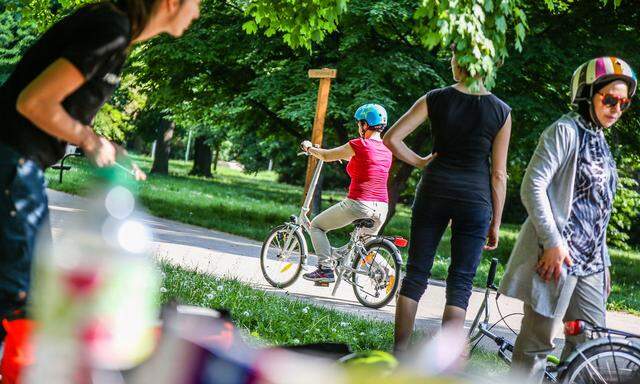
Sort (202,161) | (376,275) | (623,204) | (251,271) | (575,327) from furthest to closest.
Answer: (202,161)
(623,204)
(251,271)
(376,275)
(575,327)

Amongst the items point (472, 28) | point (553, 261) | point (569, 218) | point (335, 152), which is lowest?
point (553, 261)

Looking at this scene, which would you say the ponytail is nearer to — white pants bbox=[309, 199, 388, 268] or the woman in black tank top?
the woman in black tank top

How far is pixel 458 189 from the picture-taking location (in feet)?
14.9

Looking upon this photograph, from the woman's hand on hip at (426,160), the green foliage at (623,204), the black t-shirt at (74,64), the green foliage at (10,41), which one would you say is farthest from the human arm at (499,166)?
the green foliage at (10,41)

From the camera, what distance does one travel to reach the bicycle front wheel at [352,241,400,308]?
8180 millimetres

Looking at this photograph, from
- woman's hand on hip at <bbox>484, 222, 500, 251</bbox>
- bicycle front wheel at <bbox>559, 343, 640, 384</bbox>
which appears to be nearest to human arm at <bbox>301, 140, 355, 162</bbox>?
woman's hand on hip at <bbox>484, 222, 500, 251</bbox>

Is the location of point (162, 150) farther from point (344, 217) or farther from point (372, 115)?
point (372, 115)

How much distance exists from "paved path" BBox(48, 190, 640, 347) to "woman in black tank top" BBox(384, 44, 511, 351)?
227 centimetres

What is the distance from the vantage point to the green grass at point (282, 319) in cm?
597

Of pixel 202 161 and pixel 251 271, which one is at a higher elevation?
pixel 202 161

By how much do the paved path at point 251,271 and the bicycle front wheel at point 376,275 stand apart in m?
0.12

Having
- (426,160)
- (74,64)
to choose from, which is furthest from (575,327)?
(74,64)

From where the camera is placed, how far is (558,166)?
12.5ft

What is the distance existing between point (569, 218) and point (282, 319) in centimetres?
303
